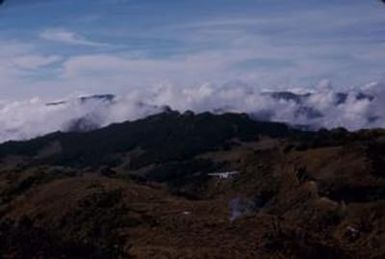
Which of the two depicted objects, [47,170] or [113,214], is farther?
[47,170]

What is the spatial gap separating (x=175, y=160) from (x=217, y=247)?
314 ft

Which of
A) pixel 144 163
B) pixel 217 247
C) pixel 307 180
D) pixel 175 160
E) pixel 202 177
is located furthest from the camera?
pixel 144 163

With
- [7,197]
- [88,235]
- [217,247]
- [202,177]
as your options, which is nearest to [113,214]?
[88,235]

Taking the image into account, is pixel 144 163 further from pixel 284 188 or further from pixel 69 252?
pixel 69 252

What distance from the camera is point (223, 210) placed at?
187 ft

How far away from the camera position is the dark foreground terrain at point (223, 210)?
142 feet

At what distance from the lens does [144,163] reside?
14775 cm

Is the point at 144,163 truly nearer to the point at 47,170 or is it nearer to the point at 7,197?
the point at 47,170

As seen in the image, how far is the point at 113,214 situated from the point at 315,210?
17.3 meters

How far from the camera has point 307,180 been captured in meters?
71.2

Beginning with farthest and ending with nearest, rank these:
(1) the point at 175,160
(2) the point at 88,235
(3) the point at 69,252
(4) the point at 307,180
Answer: (1) the point at 175,160, (4) the point at 307,180, (2) the point at 88,235, (3) the point at 69,252

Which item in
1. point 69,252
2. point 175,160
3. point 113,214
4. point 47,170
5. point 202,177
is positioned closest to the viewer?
point 69,252

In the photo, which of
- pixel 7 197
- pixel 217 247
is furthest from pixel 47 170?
pixel 217 247

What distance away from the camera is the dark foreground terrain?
4341 cm
